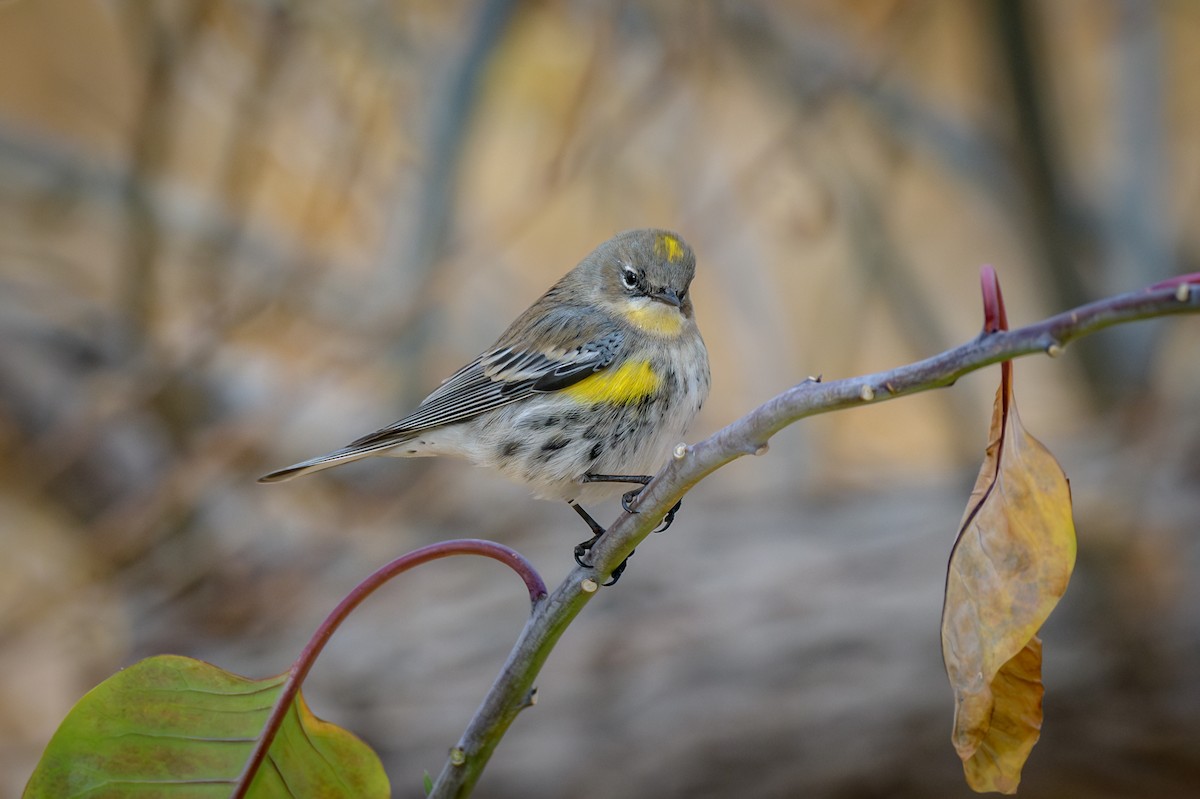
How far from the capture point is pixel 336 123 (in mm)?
4277

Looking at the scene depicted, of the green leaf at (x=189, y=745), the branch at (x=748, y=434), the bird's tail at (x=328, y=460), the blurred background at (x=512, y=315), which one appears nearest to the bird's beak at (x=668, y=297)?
the bird's tail at (x=328, y=460)

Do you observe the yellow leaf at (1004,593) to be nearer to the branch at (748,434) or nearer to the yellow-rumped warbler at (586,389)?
the branch at (748,434)

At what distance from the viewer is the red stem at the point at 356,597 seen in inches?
38.4

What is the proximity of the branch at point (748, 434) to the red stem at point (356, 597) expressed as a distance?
0.14ft

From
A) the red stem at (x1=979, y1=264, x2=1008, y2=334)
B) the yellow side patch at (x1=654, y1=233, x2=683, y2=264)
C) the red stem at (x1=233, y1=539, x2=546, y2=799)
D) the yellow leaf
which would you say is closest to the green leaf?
the red stem at (x1=233, y1=539, x2=546, y2=799)

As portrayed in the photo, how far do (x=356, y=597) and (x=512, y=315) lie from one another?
4.52 metres

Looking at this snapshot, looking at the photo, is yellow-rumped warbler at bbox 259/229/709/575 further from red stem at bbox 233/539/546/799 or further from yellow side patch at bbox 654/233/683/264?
red stem at bbox 233/539/546/799

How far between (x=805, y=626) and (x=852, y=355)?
6.35 ft

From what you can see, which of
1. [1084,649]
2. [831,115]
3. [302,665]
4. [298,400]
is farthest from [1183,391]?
[302,665]

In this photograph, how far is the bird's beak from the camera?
2.17m

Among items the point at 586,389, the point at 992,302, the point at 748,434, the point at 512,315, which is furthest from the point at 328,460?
the point at 512,315

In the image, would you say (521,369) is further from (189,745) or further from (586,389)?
(189,745)

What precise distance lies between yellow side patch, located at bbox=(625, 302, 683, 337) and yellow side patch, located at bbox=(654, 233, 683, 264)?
94 mm

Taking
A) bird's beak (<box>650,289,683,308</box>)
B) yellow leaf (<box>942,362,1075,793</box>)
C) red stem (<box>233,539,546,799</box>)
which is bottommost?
yellow leaf (<box>942,362,1075,793</box>)
